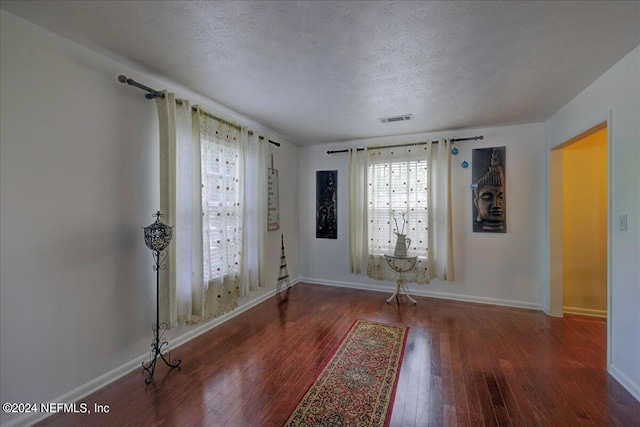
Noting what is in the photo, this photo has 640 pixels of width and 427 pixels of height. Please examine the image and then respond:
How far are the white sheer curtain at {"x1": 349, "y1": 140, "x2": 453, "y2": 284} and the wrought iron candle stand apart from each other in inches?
111

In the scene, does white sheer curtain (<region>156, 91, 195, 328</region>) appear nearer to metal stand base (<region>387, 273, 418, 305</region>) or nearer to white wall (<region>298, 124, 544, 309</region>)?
metal stand base (<region>387, 273, 418, 305</region>)

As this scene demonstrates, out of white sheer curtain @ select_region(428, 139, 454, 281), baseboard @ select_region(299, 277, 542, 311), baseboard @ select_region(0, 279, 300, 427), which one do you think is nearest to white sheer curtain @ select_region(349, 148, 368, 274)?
baseboard @ select_region(299, 277, 542, 311)

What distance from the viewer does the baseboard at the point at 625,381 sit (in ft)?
6.31

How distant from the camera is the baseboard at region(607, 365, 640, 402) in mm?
1924

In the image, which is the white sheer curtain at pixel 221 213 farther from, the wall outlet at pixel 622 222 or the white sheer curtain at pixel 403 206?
the wall outlet at pixel 622 222

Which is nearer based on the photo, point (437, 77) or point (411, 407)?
point (411, 407)

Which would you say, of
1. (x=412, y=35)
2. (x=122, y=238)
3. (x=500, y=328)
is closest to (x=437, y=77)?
(x=412, y=35)

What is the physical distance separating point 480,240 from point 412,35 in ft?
10.3

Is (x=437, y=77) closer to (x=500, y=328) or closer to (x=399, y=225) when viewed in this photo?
(x=399, y=225)

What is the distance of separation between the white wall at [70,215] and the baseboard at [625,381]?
142 inches

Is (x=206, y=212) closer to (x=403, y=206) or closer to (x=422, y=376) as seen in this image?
(x=422, y=376)

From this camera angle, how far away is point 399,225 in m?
4.23

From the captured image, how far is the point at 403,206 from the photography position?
4.18 m

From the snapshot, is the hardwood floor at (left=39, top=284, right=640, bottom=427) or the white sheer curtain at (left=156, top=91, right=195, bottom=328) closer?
the hardwood floor at (left=39, top=284, right=640, bottom=427)
